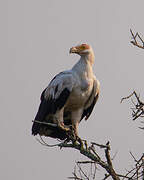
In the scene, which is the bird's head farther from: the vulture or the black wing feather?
the black wing feather

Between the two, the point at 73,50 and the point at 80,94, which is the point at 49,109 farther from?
the point at 73,50

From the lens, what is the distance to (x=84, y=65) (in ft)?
28.4

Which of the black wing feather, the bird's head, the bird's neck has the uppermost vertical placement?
the bird's head

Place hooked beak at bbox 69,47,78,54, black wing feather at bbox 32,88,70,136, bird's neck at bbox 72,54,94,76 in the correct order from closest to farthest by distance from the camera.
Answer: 1. black wing feather at bbox 32,88,70,136
2. bird's neck at bbox 72,54,94,76
3. hooked beak at bbox 69,47,78,54

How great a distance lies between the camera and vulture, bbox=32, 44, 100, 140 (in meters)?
8.41

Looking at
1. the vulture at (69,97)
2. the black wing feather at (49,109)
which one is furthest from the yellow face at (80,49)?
the black wing feather at (49,109)

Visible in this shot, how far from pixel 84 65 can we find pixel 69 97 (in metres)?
0.67

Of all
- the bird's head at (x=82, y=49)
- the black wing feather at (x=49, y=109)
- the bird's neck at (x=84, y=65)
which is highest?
the bird's head at (x=82, y=49)

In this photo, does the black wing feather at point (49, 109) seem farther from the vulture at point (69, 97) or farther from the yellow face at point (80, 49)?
the yellow face at point (80, 49)

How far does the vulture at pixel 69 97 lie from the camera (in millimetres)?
8406

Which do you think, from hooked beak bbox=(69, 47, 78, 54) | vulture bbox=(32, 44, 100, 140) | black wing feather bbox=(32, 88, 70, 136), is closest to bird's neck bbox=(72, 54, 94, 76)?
vulture bbox=(32, 44, 100, 140)

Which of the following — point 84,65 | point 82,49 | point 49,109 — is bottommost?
point 49,109

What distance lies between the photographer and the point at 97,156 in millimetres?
6168

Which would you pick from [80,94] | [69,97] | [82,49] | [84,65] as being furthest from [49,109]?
[82,49]
